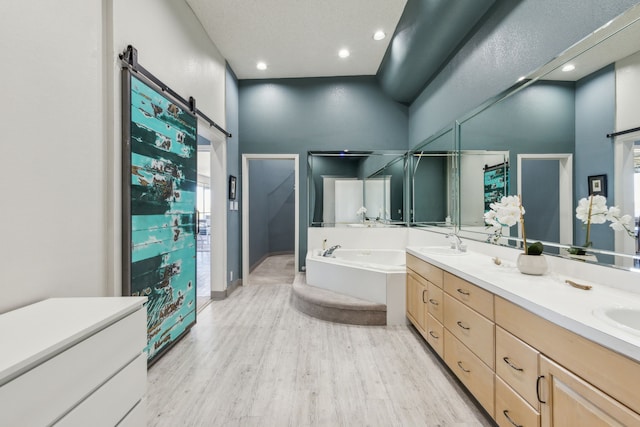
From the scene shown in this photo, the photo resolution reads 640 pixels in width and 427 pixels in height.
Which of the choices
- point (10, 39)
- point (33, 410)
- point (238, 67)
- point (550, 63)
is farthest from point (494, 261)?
point (238, 67)

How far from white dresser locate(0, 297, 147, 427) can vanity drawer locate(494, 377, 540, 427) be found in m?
1.65

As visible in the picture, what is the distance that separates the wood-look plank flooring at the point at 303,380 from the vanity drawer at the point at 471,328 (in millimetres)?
411

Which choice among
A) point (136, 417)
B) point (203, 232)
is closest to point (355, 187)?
point (136, 417)

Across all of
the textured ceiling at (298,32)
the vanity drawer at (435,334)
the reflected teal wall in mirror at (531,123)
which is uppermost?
the textured ceiling at (298,32)

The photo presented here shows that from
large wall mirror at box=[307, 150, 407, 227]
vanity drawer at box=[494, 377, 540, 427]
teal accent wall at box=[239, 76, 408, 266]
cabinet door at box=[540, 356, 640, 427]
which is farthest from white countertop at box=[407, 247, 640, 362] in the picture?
teal accent wall at box=[239, 76, 408, 266]

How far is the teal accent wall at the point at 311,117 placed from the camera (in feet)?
13.9

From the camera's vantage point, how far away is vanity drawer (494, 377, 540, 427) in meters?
1.09

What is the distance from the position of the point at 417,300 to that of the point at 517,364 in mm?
1214

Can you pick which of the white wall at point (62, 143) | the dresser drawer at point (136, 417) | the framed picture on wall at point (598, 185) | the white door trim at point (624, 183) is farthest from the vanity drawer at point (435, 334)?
the white wall at point (62, 143)

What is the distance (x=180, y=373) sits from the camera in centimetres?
195

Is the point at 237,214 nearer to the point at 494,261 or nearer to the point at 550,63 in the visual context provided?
the point at 494,261

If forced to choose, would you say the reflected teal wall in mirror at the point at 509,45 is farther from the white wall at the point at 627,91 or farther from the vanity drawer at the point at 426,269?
the vanity drawer at the point at 426,269

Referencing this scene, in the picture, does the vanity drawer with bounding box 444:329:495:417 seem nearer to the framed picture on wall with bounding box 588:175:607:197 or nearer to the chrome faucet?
the chrome faucet

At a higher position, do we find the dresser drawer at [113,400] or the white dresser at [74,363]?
the white dresser at [74,363]
